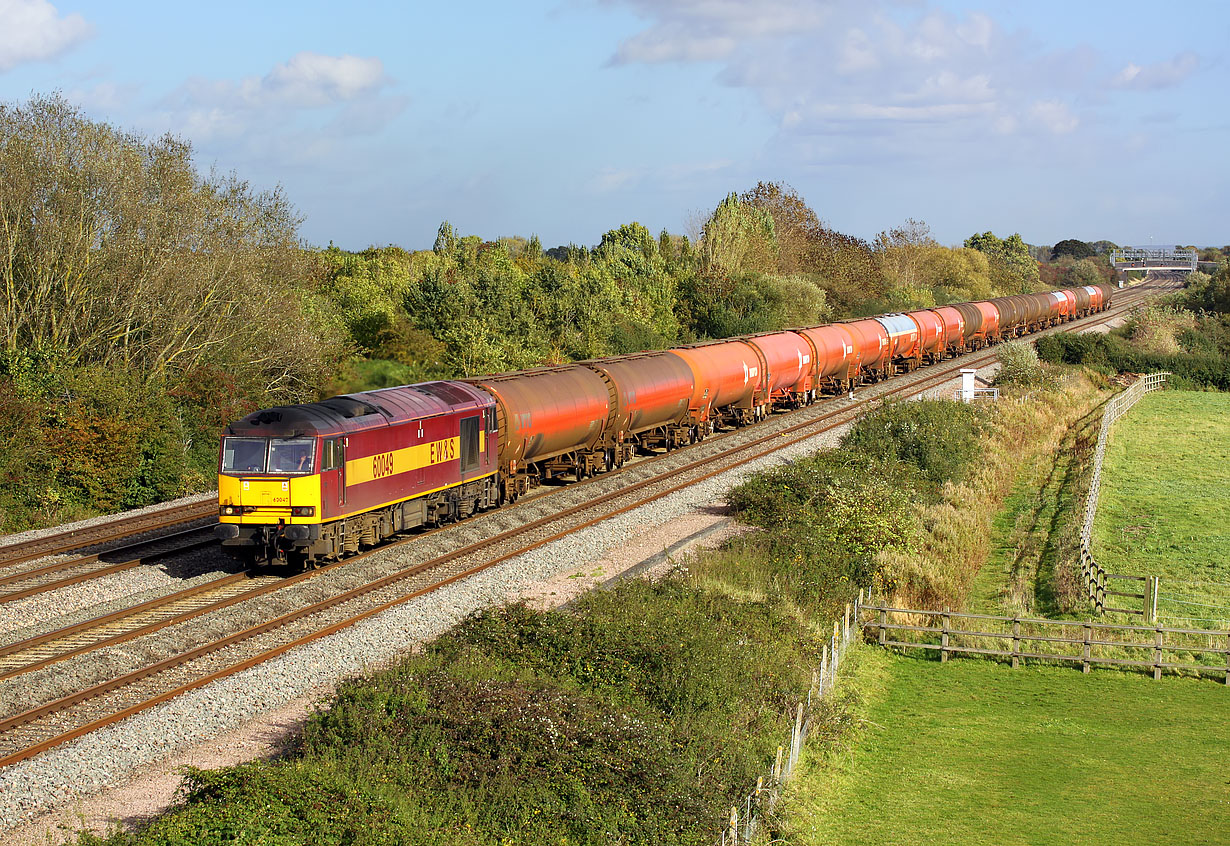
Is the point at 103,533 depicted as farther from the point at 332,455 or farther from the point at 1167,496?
the point at 1167,496

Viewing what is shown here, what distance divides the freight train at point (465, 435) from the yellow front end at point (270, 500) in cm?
3

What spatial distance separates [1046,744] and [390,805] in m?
12.3

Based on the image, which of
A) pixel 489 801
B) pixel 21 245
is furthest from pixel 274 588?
pixel 21 245

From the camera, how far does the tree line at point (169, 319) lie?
31766mm

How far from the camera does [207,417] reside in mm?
35844

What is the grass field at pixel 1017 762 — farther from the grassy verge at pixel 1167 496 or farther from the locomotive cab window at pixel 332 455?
the locomotive cab window at pixel 332 455

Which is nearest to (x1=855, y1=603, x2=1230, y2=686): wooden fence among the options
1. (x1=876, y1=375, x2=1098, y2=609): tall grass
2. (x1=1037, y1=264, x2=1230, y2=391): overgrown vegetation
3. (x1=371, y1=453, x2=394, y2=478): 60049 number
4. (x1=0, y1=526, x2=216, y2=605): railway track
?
(x1=876, y1=375, x2=1098, y2=609): tall grass

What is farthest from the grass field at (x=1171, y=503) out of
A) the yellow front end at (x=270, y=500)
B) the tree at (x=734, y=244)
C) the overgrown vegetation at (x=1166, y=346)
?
the tree at (x=734, y=244)

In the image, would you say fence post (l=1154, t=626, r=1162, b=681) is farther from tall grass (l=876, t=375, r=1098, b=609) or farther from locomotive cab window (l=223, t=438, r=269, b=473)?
locomotive cab window (l=223, t=438, r=269, b=473)

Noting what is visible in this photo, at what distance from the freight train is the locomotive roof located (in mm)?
34

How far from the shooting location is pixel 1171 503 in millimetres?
40000

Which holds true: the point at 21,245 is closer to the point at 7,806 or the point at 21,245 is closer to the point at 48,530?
the point at 48,530

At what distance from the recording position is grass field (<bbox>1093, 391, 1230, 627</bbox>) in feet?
99.5

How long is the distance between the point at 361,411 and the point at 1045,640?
1544 cm
